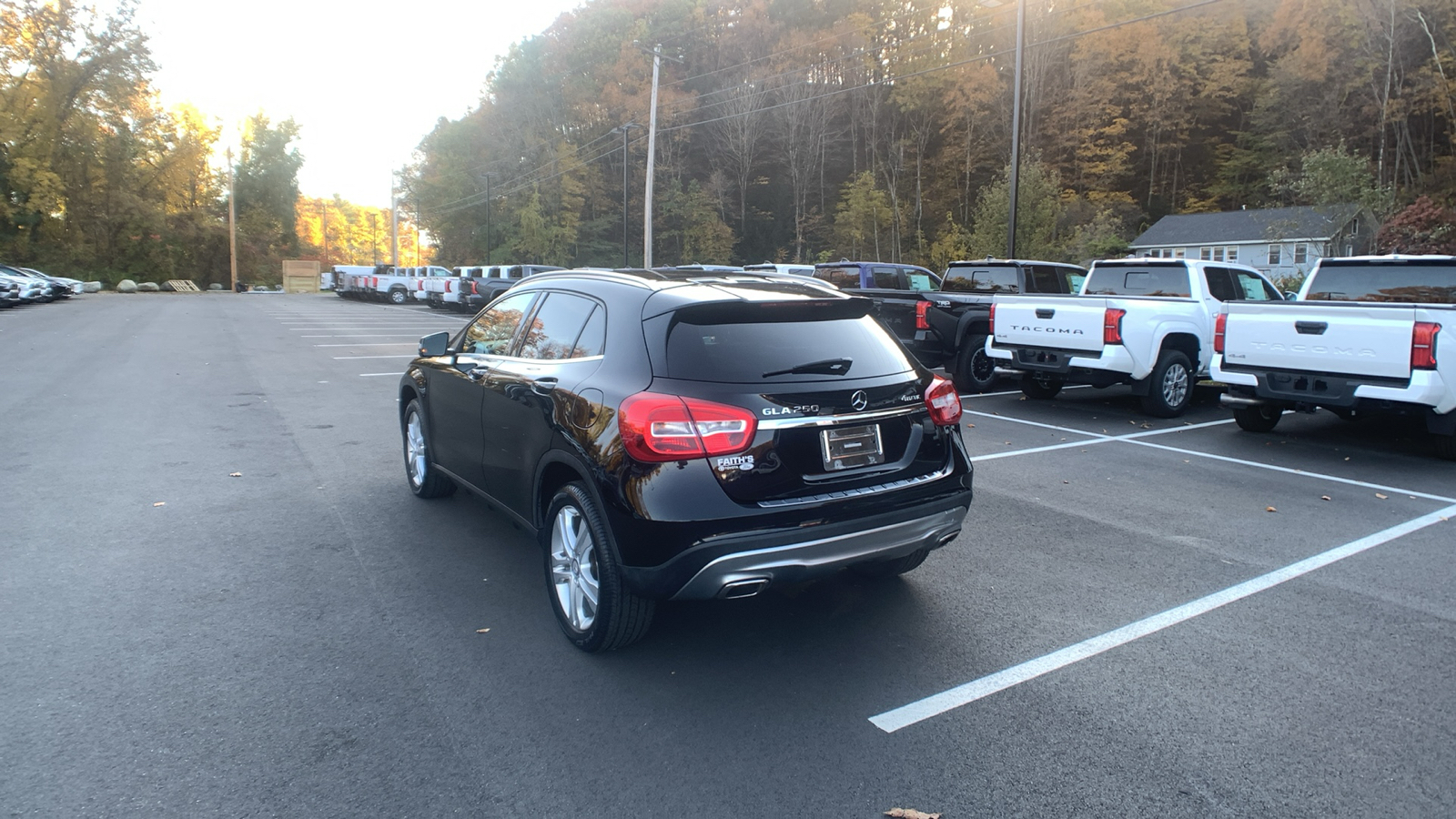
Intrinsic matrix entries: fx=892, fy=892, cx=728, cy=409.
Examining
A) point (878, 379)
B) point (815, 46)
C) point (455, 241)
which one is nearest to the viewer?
point (878, 379)

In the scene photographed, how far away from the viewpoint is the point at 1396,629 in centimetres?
427

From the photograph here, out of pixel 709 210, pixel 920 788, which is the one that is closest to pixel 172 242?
pixel 709 210

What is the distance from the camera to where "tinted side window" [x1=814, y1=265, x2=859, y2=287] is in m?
16.0

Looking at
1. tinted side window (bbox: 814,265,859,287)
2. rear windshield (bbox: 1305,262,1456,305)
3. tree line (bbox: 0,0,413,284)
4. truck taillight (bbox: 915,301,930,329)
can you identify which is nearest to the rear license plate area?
rear windshield (bbox: 1305,262,1456,305)

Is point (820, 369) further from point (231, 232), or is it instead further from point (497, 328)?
point (231, 232)

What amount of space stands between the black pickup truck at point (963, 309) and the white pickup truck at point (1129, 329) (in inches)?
40.6

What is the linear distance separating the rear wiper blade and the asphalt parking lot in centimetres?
124

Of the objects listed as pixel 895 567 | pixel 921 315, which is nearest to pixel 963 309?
pixel 921 315

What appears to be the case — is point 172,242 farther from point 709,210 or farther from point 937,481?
point 937,481

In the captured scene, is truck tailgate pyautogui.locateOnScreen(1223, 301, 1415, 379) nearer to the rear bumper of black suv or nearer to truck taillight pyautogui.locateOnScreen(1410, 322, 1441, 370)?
truck taillight pyautogui.locateOnScreen(1410, 322, 1441, 370)

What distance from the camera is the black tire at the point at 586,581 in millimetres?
3736

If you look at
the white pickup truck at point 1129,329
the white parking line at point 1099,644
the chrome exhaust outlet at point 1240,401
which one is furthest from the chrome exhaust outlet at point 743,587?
the white pickup truck at point 1129,329

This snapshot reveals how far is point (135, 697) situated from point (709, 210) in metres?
56.9

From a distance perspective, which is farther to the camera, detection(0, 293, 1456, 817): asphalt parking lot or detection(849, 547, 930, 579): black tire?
detection(849, 547, 930, 579): black tire
